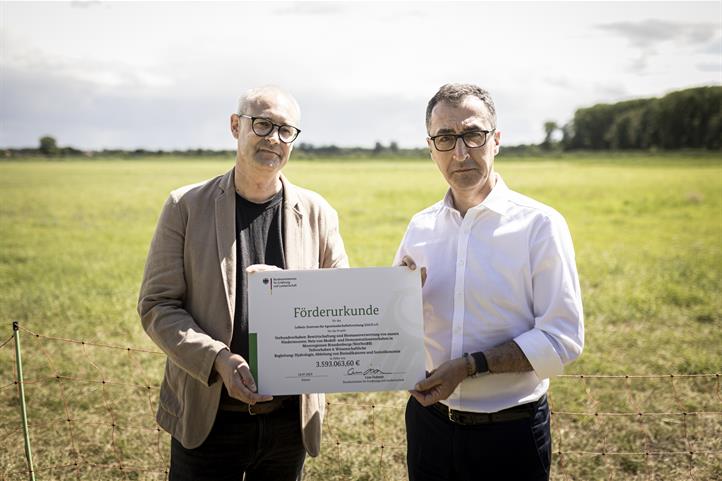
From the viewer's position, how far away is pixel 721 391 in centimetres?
630

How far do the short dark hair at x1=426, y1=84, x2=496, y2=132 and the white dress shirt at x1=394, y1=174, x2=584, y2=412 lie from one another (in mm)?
387

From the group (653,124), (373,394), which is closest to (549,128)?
(653,124)

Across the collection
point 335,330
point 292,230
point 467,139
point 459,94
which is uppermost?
point 459,94

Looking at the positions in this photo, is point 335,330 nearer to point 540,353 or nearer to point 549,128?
point 540,353

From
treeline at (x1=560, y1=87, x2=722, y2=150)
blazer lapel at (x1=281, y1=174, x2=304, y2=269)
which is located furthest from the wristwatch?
treeline at (x1=560, y1=87, x2=722, y2=150)

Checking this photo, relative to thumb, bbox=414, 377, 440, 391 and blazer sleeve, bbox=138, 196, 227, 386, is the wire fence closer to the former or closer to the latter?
blazer sleeve, bbox=138, 196, 227, 386

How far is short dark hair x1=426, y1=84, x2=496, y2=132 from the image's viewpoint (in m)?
2.66

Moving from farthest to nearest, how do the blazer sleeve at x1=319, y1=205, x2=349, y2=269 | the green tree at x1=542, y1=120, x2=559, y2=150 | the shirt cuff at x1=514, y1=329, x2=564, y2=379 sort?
the green tree at x1=542, y1=120, x2=559, y2=150, the blazer sleeve at x1=319, y1=205, x2=349, y2=269, the shirt cuff at x1=514, y1=329, x2=564, y2=379

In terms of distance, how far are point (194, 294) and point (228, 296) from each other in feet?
0.61

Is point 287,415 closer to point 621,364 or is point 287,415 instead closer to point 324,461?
point 324,461

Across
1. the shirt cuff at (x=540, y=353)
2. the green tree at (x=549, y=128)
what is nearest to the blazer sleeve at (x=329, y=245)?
the shirt cuff at (x=540, y=353)

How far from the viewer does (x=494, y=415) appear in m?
2.66

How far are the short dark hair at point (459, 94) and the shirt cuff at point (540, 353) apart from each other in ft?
3.36

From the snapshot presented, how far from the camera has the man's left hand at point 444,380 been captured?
2.54 meters
